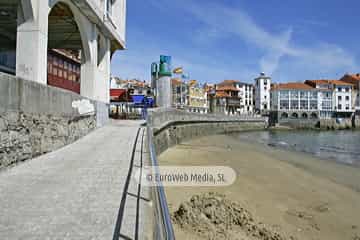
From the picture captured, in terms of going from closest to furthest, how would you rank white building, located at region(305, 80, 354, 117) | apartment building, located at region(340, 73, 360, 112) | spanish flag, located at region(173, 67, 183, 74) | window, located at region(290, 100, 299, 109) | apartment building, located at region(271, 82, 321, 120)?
spanish flag, located at region(173, 67, 183, 74) → apartment building, located at region(271, 82, 321, 120) → window, located at region(290, 100, 299, 109) → white building, located at region(305, 80, 354, 117) → apartment building, located at region(340, 73, 360, 112)

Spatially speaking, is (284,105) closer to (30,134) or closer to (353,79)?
(353,79)

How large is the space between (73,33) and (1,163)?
46.4 feet

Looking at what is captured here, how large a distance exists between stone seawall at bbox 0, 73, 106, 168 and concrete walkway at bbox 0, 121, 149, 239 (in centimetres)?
47

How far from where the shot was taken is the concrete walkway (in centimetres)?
364

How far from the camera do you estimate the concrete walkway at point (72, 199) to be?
364 cm

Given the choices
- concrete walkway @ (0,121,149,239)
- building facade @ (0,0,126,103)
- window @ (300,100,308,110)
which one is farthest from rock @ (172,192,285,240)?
window @ (300,100,308,110)

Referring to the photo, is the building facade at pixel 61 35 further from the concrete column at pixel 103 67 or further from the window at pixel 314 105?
the window at pixel 314 105

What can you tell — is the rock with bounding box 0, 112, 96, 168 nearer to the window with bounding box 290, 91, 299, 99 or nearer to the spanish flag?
the spanish flag

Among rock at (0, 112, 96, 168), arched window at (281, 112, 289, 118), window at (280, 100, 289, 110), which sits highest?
window at (280, 100, 289, 110)

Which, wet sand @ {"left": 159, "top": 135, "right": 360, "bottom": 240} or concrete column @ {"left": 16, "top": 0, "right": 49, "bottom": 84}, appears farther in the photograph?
concrete column @ {"left": 16, "top": 0, "right": 49, "bottom": 84}

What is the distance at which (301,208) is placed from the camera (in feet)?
27.9

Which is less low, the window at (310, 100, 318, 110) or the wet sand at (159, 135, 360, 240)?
the window at (310, 100, 318, 110)

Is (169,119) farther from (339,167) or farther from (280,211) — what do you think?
(280,211)

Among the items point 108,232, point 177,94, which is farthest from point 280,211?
point 177,94
